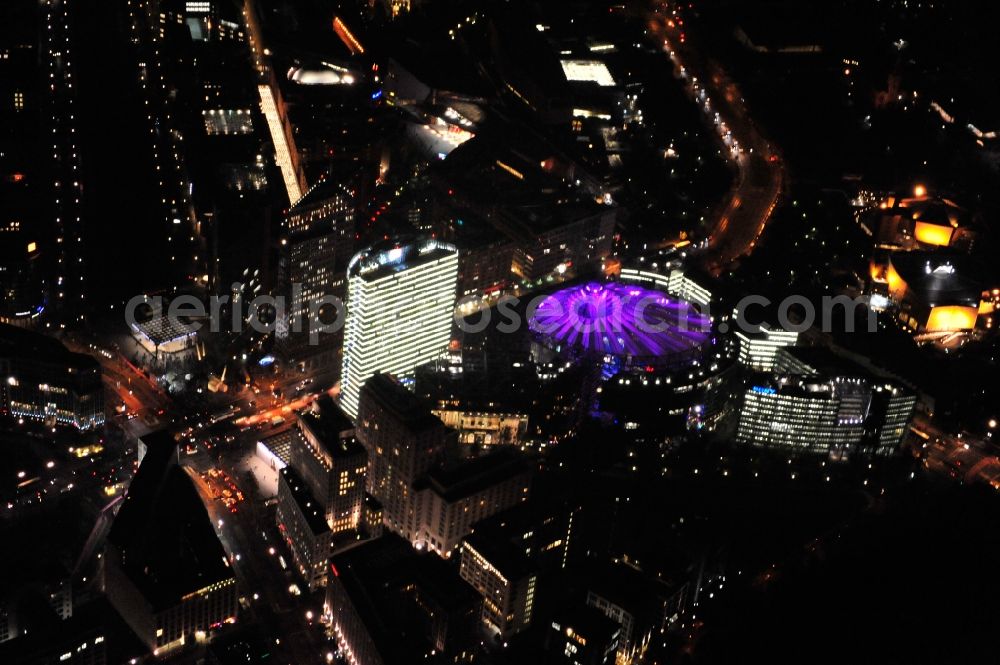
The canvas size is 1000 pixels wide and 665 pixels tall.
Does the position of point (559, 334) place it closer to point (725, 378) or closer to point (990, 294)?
point (725, 378)

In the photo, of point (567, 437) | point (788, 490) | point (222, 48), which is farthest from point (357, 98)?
point (788, 490)

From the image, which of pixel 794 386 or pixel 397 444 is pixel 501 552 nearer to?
pixel 397 444

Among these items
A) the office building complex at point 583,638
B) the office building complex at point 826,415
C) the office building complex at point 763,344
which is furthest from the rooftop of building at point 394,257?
the office building complex at point 583,638

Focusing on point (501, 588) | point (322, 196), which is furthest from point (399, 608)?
point (322, 196)

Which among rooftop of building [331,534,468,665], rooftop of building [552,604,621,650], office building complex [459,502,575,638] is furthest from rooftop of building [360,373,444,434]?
rooftop of building [552,604,621,650]

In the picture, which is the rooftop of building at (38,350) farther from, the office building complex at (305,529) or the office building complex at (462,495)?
the office building complex at (462,495)

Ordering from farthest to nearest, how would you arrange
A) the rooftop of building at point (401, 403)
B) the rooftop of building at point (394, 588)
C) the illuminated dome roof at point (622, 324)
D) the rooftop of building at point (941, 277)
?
the rooftop of building at point (941, 277)
the illuminated dome roof at point (622, 324)
the rooftop of building at point (401, 403)
the rooftop of building at point (394, 588)
